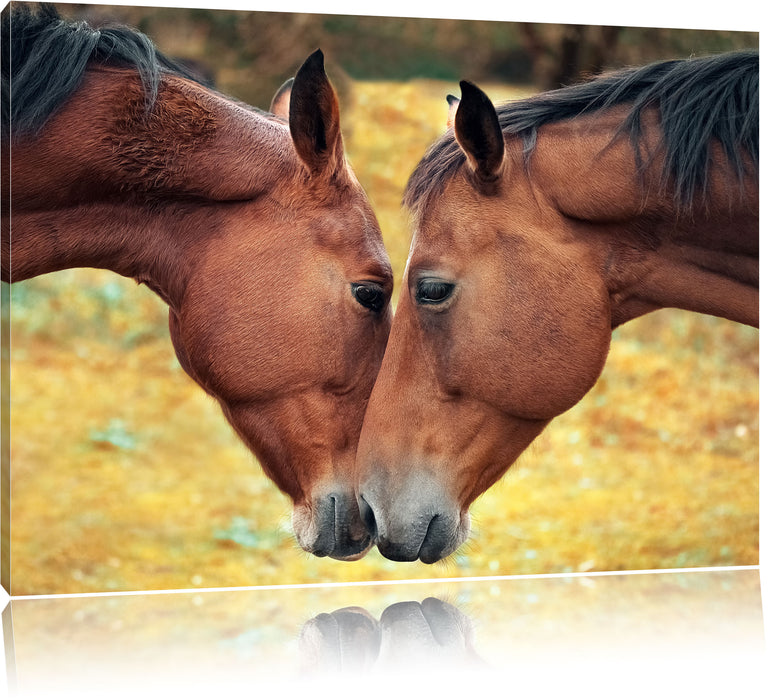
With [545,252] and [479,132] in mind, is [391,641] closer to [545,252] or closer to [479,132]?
[545,252]

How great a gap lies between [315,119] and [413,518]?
1336 mm

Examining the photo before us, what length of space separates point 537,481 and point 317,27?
2.51 metres

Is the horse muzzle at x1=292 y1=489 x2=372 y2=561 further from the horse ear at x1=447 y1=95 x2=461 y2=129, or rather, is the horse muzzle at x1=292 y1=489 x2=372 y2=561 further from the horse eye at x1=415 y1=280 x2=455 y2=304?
the horse ear at x1=447 y1=95 x2=461 y2=129

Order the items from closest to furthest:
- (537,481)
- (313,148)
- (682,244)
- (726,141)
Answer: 1. (726,141)
2. (682,244)
3. (313,148)
4. (537,481)

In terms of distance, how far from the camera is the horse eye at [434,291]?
3.26 m

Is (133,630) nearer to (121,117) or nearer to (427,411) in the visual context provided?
(427,411)

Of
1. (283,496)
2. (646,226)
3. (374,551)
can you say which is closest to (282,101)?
(646,226)

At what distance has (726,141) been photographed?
118 inches

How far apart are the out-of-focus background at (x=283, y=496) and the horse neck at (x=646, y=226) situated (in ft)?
4.78

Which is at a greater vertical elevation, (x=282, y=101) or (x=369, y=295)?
(x=282, y=101)

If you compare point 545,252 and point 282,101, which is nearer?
point 545,252

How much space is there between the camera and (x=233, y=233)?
11.4 feet

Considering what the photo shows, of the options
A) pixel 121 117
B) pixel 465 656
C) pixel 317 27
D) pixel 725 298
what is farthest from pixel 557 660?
pixel 317 27

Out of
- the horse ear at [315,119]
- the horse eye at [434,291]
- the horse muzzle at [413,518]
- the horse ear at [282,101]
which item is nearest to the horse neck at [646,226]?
the horse eye at [434,291]
